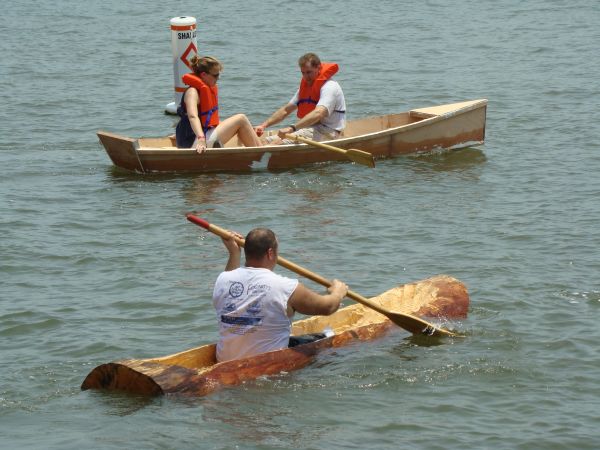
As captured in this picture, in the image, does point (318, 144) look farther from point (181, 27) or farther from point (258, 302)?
point (258, 302)

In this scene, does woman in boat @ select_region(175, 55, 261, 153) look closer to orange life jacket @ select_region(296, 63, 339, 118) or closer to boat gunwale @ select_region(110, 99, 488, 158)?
boat gunwale @ select_region(110, 99, 488, 158)

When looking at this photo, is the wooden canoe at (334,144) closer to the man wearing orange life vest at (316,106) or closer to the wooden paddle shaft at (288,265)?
the man wearing orange life vest at (316,106)

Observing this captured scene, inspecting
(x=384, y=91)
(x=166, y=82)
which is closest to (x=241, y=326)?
(x=384, y=91)

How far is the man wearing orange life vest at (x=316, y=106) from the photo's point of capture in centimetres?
1365

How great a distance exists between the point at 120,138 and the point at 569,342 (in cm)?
611

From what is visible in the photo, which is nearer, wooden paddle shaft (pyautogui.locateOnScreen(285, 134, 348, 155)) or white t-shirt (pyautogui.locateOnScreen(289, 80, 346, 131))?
wooden paddle shaft (pyautogui.locateOnScreen(285, 134, 348, 155))

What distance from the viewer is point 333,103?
13742 millimetres

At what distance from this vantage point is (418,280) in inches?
403

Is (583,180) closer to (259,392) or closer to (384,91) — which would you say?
(384,91)

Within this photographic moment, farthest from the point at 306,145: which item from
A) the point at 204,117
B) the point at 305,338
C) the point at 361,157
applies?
the point at 305,338

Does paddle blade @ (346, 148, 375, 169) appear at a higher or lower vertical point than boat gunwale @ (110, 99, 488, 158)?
lower

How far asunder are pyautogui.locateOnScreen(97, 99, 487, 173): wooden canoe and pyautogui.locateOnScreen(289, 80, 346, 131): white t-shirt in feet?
0.77

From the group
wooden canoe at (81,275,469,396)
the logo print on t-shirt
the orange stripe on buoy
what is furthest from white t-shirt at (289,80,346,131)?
the logo print on t-shirt

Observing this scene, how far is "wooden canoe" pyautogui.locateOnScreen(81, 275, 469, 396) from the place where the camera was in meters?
7.43
